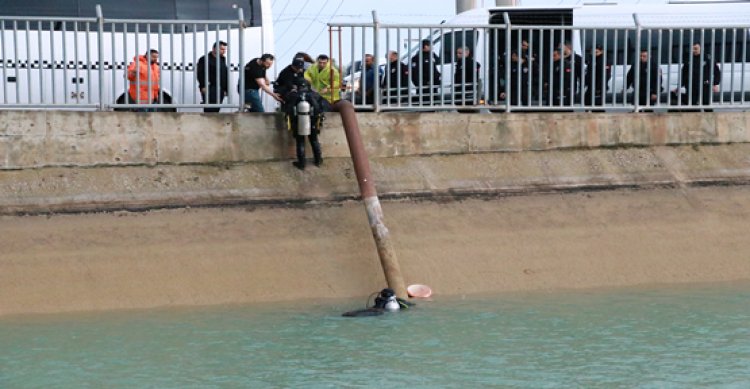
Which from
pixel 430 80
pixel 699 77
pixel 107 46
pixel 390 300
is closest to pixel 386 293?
pixel 390 300

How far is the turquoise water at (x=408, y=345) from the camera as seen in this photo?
1039cm

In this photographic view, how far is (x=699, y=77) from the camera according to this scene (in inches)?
677

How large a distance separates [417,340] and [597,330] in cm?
180

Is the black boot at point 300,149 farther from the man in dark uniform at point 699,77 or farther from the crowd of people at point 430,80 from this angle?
the man in dark uniform at point 699,77

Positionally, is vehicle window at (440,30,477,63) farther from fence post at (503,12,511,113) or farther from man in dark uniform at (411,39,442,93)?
fence post at (503,12,511,113)

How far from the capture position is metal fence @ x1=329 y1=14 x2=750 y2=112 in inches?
635

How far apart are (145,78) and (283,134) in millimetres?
1863

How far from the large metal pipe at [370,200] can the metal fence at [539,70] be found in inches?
35.0

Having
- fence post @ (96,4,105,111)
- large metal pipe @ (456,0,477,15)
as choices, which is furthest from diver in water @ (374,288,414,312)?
large metal pipe @ (456,0,477,15)

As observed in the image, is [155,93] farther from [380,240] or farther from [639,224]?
[639,224]

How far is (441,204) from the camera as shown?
50.0ft

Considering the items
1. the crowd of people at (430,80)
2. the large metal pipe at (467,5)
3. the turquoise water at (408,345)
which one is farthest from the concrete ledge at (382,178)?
the large metal pipe at (467,5)

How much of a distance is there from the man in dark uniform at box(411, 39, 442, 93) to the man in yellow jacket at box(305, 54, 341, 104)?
1.02m

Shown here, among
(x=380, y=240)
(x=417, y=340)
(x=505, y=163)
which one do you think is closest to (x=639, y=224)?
(x=505, y=163)
